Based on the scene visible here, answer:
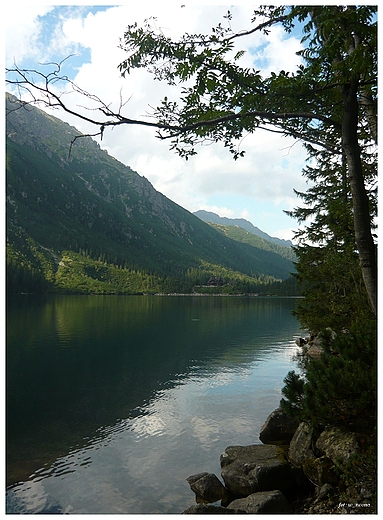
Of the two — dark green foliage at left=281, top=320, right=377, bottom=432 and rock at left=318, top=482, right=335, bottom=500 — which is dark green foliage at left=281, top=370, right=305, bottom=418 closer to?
dark green foliage at left=281, top=320, right=377, bottom=432

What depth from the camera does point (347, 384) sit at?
885 cm

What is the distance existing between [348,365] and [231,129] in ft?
20.2

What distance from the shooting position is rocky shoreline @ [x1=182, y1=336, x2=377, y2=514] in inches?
309

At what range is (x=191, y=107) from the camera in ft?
27.1

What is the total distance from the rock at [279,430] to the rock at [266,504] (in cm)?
600

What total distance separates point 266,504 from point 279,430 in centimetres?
664

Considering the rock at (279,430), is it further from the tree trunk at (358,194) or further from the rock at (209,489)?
the tree trunk at (358,194)

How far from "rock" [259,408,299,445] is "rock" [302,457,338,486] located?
16.7 ft

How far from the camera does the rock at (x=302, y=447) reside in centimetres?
1114

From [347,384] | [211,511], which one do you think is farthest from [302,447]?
[211,511]

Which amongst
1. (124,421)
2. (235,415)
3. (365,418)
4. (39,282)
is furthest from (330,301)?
(39,282)

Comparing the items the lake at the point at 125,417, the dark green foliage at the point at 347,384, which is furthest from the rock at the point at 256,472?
the dark green foliage at the point at 347,384

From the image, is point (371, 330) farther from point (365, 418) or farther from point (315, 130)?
point (315, 130)

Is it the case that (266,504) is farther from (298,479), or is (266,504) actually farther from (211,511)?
(298,479)
